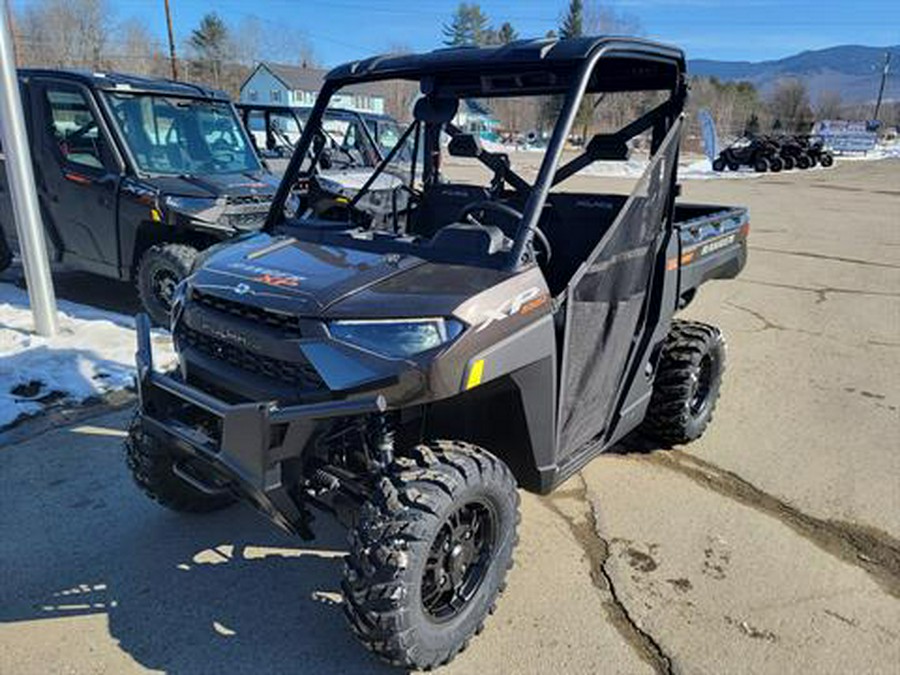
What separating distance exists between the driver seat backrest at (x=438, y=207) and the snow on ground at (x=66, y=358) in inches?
91.7

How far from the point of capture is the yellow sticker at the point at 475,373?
7.75 ft

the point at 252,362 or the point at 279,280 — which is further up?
the point at 279,280

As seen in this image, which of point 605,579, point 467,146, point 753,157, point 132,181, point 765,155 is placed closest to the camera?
point 605,579

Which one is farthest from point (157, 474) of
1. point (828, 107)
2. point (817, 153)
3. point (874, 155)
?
point (828, 107)

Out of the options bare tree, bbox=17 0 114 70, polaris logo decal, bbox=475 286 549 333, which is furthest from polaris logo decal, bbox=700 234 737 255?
bare tree, bbox=17 0 114 70

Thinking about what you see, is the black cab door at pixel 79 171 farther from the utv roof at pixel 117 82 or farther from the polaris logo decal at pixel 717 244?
the polaris logo decal at pixel 717 244

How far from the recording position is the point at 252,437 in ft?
7.50

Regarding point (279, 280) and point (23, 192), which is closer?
point (279, 280)

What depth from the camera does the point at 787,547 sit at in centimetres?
336

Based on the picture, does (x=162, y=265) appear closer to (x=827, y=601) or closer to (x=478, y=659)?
(x=478, y=659)

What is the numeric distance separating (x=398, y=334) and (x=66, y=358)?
4.06 metres

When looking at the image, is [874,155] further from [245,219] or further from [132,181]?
[132,181]

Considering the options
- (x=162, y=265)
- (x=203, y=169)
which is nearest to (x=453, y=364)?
(x=162, y=265)

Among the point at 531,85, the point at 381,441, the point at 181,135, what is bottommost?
the point at 381,441
